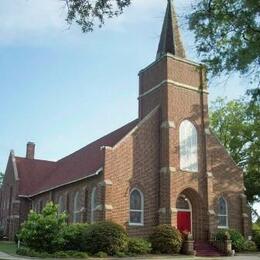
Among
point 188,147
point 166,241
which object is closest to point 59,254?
point 166,241

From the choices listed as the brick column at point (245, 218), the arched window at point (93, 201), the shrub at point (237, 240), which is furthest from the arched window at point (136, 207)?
the brick column at point (245, 218)

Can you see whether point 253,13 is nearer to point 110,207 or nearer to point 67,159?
point 110,207

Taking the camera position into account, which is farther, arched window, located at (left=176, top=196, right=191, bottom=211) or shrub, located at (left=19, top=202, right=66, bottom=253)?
arched window, located at (left=176, top=196, right=191, bottom=211)

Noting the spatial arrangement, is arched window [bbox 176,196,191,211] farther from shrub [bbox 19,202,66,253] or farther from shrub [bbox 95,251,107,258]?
shrub [bbox 19,202,66,253]

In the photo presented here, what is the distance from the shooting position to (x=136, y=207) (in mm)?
30672

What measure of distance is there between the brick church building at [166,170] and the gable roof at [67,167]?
0.22 metres

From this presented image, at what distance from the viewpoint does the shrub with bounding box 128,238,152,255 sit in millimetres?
26656

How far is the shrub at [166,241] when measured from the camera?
27.8 m

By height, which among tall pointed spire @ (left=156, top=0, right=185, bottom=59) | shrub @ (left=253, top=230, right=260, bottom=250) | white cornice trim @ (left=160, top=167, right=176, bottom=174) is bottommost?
shrub @ (left=253, top=230, right=260, bottom=250)

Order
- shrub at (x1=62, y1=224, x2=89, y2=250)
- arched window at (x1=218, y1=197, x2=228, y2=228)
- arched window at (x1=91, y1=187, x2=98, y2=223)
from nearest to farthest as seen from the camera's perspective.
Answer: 1. shrub at (x1=62, y1=224, x2=89, y2=250)
2. arched window at (x1=91, y1=187, x2=98, y2=223)
3. arched window at (x1=218, y1=197, x2=228, y2=228)

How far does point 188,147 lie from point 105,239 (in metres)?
10.4

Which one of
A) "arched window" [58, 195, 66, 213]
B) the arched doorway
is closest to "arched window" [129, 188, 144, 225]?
the arched doorway

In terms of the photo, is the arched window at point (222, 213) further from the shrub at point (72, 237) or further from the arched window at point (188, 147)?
the shrub at point (72, 237)

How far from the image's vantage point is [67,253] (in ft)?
81.1
